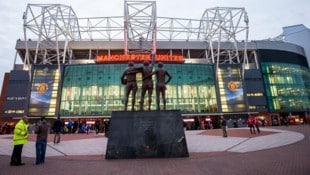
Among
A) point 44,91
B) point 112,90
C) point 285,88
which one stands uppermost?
point 285,88

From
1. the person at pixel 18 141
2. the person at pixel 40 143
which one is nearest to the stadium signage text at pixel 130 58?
the person at pixel 40 143

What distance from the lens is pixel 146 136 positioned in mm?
10633

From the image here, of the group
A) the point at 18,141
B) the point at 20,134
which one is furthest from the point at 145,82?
the point at 18,141

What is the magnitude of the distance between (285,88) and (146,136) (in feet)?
206

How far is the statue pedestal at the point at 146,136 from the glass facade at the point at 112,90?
3563 centimetres

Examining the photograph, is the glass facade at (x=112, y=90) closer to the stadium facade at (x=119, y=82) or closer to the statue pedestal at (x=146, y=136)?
the stadium facade at (x=119, y=82)

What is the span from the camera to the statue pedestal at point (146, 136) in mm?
10406

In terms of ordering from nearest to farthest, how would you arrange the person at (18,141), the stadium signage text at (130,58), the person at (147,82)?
1. the person at (18,141)
2. the person at (147,82)
3. the stadium signage text at (130,58)

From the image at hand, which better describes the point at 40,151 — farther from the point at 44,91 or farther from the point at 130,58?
the point at 44,91

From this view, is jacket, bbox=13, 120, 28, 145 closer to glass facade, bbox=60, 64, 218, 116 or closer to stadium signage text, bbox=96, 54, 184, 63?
glass facade, bbox=60, 64, 218, 116

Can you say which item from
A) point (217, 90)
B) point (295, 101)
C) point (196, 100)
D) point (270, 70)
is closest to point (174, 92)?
point (196, 100)

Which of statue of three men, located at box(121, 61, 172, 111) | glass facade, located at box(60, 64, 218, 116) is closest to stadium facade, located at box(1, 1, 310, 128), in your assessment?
glass facade, located at box(60, 64, 218, 116)

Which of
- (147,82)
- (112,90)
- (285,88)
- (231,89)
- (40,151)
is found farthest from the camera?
(285,88)

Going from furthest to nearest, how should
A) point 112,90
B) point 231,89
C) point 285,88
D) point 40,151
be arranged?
1. point 285,88
2. point 231,89
3. point 112,90
4. point 40,151
